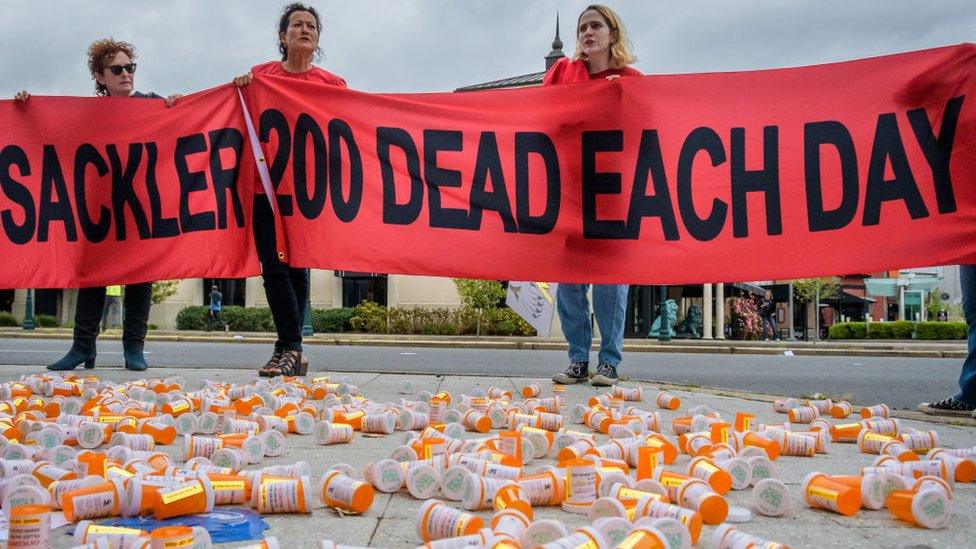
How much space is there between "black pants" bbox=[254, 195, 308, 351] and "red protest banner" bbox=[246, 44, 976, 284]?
174 mm

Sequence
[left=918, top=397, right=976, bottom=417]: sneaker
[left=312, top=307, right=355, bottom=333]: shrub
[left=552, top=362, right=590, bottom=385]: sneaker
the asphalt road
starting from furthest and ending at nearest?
[left=312, top=307, right=355, bottom=333]: shrub < the asphalt road < [left=552, top=362, right=590, bottom=385]: sneaker < [left=918, top=397, right=976, bottom=417]: sneaker

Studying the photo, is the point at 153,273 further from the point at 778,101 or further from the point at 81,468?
the point at 778,101

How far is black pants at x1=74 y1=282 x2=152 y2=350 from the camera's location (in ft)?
19.1

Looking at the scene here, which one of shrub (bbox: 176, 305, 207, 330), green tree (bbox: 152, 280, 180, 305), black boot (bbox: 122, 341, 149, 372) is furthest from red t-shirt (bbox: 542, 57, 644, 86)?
green tree (bbox: 152, 280, 180, 305)

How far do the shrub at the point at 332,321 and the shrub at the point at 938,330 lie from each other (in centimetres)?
1985

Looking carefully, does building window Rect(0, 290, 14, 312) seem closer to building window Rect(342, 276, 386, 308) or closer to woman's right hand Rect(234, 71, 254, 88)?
building window Rect(342, 276, 386, 308)

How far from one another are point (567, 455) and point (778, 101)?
247cm

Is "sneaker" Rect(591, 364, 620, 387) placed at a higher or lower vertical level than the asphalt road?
higher

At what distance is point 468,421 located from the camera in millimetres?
3504

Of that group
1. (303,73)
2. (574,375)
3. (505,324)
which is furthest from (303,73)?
(505,324)

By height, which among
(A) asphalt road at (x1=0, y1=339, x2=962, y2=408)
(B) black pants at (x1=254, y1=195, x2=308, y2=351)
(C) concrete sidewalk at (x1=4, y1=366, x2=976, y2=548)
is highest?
(B) black pants at (x1=254, y1=195, x2=308, y2=351)

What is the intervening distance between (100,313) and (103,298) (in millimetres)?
150

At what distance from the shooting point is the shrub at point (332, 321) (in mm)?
25062

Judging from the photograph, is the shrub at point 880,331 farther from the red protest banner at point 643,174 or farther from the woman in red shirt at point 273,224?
the woman in red shirt at point 273,224
